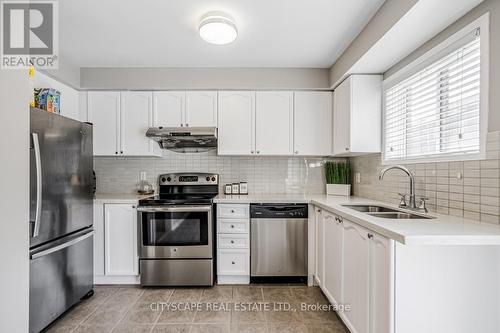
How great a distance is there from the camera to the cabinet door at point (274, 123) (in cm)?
309

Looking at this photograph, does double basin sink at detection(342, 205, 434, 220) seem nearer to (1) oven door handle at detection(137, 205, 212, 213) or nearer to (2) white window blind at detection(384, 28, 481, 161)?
(2) white window blind at detection(384, 28, 481, 161)

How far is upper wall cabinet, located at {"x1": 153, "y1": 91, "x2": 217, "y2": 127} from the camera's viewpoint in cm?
307

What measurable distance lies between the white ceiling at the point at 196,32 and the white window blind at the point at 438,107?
0.61 m

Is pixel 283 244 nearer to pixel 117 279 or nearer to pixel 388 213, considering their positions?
pixel 388 213

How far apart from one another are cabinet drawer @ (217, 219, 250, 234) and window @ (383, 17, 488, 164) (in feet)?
5.07

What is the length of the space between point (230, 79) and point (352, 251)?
222 cm

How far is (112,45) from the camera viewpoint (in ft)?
8.24

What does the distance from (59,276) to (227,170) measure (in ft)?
6.41

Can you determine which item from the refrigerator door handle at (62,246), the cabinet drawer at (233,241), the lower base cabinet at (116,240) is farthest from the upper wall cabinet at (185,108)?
the refrigerator door handle at (62,246)

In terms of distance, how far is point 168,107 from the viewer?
10.1ft

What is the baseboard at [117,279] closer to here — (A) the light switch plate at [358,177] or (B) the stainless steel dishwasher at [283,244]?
(B) the stainless steel dishwasher at [283,244]

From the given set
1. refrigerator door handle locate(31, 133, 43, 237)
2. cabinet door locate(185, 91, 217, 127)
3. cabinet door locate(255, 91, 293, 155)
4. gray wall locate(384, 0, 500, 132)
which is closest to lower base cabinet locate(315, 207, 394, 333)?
gray wall locate(384, 0, 500, 132)

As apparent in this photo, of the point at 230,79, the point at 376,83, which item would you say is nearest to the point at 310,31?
the point at 376,83

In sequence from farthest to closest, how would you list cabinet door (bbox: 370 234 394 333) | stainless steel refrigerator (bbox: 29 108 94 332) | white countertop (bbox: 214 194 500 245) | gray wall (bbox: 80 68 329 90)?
gray wall (bbox: 80 68 329 90), stainless steel refrigerator (bbox: 29 108 94 332), cabinet door (bbox: 370 234 394 333), white countertop (bbox: 214 194 500 245)
